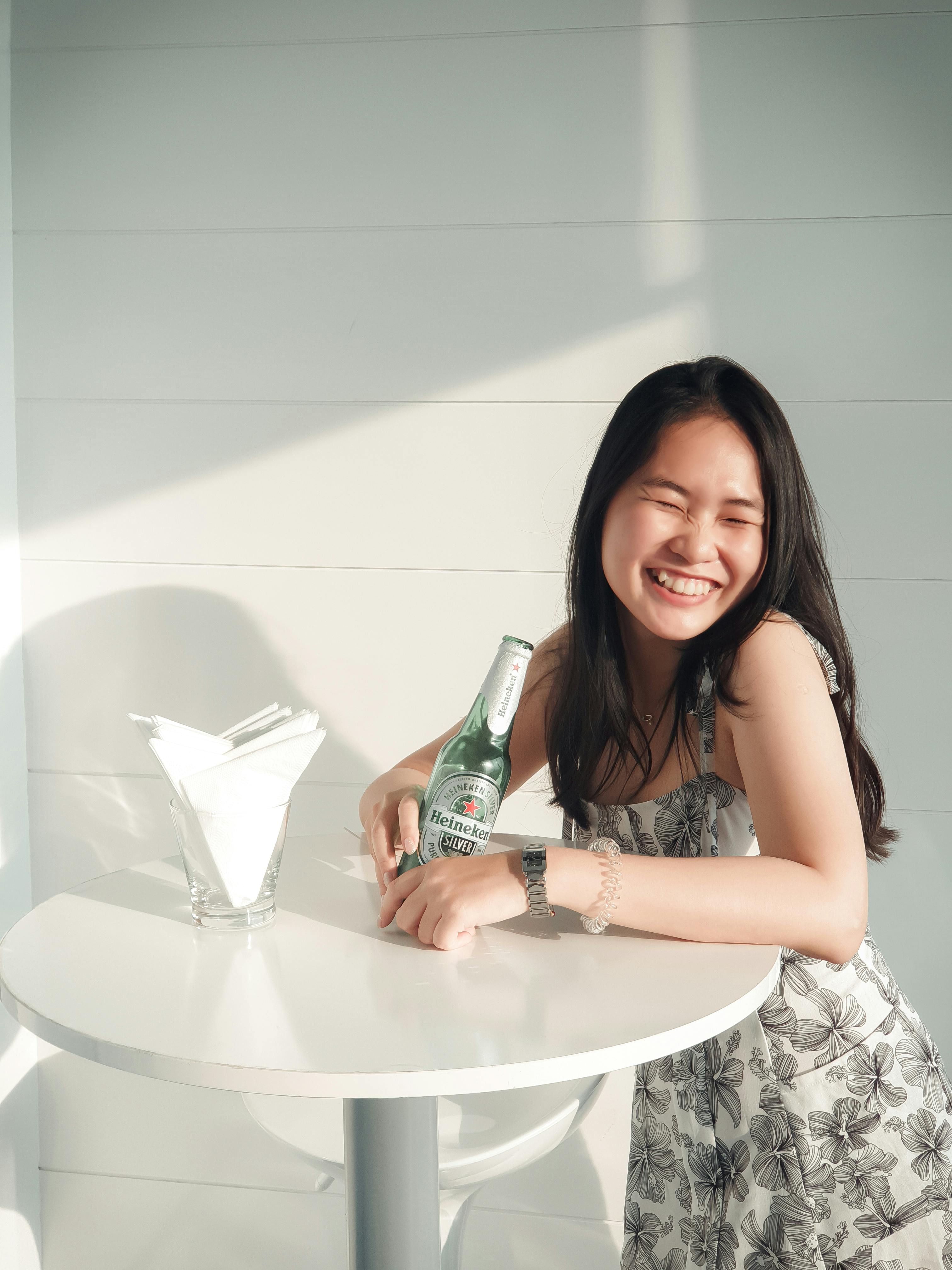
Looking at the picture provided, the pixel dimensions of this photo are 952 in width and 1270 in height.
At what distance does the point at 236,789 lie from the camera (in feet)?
2.64

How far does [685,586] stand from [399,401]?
0.72 m

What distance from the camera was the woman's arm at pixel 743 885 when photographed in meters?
0.79

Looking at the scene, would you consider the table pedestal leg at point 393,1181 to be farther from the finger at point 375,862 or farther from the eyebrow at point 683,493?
the eyebrow at point 683,493

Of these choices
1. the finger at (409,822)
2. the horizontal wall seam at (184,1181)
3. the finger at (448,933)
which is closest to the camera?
the finger at (448,933)

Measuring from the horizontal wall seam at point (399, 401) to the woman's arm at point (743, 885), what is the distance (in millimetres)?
763

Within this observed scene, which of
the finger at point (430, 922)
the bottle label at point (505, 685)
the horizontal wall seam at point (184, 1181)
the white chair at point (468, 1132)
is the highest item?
the bottle label at point (505, 685)

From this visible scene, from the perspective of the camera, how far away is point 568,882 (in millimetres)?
798

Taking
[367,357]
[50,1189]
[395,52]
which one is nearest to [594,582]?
[367,357]

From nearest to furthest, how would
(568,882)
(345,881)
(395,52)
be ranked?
1. (568,882)
2. (345,881)
3. (395,52)

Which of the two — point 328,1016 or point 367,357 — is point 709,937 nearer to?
point 328,1016

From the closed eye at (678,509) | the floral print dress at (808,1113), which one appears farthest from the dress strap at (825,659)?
the closed eye at (678,509)

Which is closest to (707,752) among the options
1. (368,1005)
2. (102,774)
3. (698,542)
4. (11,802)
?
(698,542)

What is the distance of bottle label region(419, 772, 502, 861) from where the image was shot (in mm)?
840

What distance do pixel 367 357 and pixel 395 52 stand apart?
0.45m
